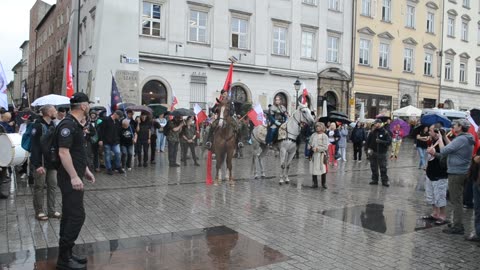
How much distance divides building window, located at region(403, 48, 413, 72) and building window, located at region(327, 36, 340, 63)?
7864mm

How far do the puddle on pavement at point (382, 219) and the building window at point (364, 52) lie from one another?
2639cm

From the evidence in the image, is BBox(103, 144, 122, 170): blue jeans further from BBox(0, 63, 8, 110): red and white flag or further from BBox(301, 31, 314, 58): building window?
BBox(301, 31, 314, 58): building window

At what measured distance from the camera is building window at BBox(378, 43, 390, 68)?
115ft

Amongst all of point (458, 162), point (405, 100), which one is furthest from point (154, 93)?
point (405, 100)

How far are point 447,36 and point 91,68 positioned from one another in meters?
32.4

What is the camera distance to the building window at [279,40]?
94.8 ft

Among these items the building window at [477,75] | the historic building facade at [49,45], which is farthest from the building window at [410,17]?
the historic building facade at [49,45]

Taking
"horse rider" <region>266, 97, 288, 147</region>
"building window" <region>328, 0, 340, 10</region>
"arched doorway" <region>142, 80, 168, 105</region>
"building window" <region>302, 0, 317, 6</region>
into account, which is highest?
"building window" <region>328, 0, 340, 10</region>

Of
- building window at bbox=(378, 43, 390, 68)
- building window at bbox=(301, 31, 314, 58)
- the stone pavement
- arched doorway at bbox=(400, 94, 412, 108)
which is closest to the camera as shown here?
the stone pavement

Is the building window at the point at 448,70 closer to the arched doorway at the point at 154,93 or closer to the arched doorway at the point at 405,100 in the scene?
the arched doorway at the point at 405,100

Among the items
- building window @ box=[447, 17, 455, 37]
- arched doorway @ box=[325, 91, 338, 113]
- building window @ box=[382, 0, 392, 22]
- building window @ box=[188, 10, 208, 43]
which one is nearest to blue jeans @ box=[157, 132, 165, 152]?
building window @ box=[188, 10, 208, 43]

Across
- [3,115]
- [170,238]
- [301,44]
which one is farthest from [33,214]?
[301,44]

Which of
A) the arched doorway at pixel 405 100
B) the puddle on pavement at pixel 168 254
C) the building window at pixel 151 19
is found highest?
the building window at pixel 151 19

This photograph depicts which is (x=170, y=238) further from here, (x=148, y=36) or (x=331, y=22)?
(x=331, y=22)
